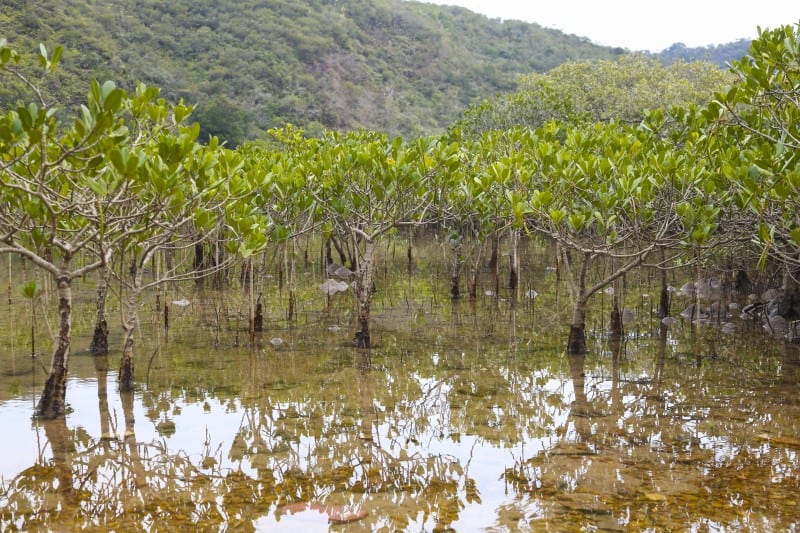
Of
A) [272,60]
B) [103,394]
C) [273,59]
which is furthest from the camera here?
[273,59]

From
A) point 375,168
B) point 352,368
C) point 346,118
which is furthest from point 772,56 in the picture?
point 346,118

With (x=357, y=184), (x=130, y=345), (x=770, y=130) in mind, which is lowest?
(x=130, y=345)

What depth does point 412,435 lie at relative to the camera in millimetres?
7449

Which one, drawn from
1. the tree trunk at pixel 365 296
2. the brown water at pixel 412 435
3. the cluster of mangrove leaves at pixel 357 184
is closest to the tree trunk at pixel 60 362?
the cluster of mangrove leaves at pixel 357 184

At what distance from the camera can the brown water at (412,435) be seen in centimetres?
543

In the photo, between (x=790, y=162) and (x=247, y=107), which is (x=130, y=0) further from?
(x=790, y=162)

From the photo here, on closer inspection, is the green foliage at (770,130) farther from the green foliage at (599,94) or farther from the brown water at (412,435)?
the green foliage at (599,94)

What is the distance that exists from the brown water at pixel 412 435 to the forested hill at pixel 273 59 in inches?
976

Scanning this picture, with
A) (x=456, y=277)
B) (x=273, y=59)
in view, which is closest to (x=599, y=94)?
(x=456, y=277)

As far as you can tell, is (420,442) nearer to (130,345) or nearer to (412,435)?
(412,435)

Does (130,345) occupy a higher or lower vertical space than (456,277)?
higher

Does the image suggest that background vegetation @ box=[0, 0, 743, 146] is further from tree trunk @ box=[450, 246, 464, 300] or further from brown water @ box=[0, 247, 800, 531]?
brown water @ box=[0, 247, 800, 531]

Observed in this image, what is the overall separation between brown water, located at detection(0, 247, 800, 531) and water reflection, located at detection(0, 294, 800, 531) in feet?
0.08

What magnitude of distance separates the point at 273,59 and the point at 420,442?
44.5 meters
